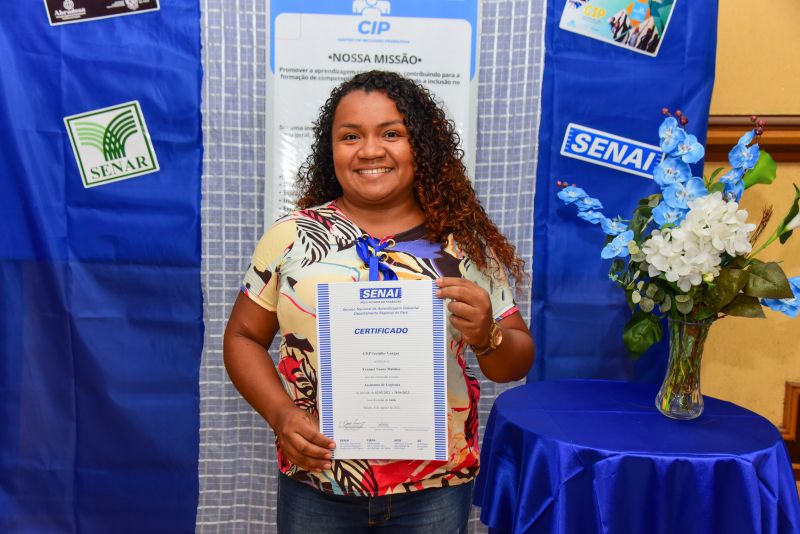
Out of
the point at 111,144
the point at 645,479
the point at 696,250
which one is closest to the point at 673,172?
the point at 696,250

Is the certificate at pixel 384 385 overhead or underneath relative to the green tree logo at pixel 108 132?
underneath

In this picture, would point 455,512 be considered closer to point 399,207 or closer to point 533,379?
point 399,207

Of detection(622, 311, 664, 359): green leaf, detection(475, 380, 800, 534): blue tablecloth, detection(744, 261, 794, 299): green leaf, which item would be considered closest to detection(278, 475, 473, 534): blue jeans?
detection(475, 380, 800, 534): blue tablecloth

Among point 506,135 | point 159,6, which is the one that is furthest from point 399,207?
point 159,6

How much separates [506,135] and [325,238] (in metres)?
1.04

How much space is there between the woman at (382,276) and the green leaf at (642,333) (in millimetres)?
505

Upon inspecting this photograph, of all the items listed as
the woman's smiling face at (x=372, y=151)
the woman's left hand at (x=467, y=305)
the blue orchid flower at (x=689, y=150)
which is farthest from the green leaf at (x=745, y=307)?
the woman's smiling face at (x=372, y=151)

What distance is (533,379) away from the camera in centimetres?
225

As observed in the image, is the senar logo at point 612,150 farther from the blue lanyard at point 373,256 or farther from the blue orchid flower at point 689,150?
the blue lanyard at point 373,256

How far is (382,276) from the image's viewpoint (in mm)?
1309

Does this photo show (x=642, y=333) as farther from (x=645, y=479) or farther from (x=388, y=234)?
(x=388, y=234)

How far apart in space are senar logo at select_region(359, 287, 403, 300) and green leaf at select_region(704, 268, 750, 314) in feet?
2.46

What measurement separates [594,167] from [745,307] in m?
0.74

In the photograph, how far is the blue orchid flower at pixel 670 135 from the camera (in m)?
1.56
